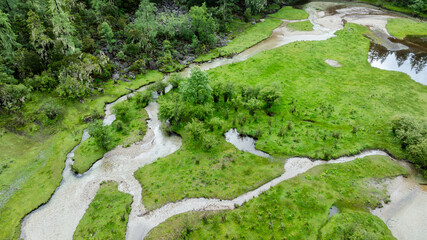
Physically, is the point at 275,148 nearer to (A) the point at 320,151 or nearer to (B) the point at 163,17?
(A) the point at 320,151

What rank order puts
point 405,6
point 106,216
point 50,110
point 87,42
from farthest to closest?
1. point 405,6
2. point 87,42
3. point 50,110
4. point 106,216

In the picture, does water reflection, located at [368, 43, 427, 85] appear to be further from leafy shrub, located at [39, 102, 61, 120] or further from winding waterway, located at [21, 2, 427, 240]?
leafy shrub, located at [39, 102, 61, 120]

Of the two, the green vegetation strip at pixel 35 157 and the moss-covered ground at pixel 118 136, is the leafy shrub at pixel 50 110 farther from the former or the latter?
the moss-covered ground at pixel 118 136

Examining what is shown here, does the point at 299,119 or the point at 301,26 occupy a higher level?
the point at 301,26

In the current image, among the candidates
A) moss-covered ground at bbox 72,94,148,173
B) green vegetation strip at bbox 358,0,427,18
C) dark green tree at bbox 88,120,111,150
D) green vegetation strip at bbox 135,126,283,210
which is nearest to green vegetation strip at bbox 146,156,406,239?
green vegetation strip at bbox 135,126,283,210

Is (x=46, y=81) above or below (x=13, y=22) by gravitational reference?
below

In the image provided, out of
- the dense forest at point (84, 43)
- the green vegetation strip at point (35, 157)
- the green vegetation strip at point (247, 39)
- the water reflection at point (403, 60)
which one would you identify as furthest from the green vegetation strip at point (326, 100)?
the green vegetation strip at point (35, 157)

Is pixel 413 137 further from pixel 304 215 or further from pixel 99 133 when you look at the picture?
pixel 99 133

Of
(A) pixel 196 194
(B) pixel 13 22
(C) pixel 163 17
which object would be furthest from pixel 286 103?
(B) pixel 13 22

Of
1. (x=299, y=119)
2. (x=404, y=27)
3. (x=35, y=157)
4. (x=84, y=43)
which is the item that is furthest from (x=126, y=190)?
(x=404, y=27)
